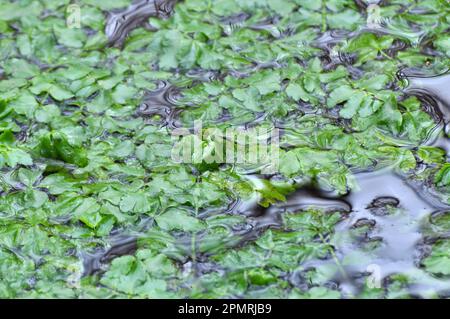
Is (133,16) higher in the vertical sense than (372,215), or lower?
higher

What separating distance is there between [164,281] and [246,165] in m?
0.83

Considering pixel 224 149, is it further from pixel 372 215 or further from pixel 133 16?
pixel 133 16

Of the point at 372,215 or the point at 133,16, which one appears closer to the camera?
the point at 372,215

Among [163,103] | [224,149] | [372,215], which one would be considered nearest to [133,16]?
[163,103]

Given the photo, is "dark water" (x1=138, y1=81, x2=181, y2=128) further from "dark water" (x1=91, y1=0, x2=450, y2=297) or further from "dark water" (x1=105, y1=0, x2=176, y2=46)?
"dark water" (x1=105, y1=0, x2=176, y2=46)

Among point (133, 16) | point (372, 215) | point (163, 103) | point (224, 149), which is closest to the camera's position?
point (372, 215)

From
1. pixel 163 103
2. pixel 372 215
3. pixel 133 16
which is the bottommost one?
pixel 372 215

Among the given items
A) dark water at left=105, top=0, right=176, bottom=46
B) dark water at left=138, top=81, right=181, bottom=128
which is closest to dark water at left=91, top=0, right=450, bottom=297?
dark water at left=138, top=81, right=181, bottom=128

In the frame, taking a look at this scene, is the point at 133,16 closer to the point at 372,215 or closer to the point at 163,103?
the point at 163,103

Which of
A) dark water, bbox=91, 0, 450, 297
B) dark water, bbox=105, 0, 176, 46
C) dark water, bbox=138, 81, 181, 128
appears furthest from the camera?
A: dark water, bbox=105, 0, 176, 46

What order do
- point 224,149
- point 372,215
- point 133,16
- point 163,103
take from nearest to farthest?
1. point 372,215
2. point 224,149
3. point 163,103
4. point 133,16

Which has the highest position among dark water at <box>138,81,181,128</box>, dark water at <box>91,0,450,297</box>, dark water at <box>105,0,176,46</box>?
dark water at <box>105,0,176,46</box>

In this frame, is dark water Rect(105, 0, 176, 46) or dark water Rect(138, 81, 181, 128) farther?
dark water Rect(105, 0, 176, 46)

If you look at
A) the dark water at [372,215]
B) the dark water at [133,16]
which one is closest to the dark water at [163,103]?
the dark water at [372,215]
